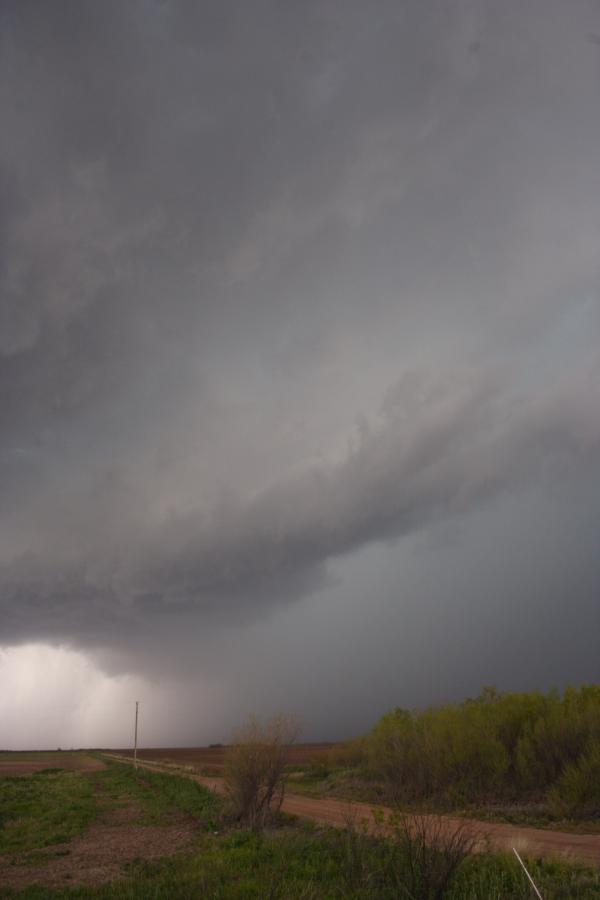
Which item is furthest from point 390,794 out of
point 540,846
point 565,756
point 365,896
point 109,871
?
point 365,896

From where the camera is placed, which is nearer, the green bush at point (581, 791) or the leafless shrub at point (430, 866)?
the leafless shrub at point (430, 866)

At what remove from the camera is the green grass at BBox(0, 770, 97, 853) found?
63.0 feet

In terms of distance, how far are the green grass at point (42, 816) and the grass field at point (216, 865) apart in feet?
0.37

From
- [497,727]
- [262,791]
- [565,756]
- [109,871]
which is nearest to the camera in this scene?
[109,871]

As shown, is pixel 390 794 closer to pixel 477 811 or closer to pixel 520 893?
pixel 477 811

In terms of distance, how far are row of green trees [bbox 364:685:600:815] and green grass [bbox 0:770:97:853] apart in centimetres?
1181

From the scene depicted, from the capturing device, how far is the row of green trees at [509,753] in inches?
776

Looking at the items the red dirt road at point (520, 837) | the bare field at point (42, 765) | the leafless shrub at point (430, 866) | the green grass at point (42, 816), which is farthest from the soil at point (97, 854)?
the bare field at point (42, 765)

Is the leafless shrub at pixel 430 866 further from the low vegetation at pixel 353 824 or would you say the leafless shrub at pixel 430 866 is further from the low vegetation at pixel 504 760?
the low vegetation at pixel 504 760

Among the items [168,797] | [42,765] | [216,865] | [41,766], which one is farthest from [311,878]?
[42,765]

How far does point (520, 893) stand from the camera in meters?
9.17

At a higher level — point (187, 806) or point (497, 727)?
point (497, 727)

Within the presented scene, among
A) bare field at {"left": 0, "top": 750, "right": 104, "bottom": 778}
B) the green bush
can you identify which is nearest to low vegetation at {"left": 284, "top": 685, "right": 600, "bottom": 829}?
the green bush

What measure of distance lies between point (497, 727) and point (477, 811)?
5069 mm
